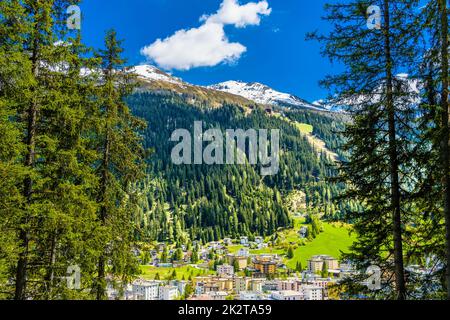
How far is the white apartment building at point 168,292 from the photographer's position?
9048cm

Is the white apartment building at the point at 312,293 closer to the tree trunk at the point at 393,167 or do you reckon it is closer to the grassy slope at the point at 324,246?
the grassy slope at the point at 324,246

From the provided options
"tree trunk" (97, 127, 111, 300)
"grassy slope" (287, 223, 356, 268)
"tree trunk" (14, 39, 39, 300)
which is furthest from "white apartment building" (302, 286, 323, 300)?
"tree trunk" (14, 39, 39, 300)

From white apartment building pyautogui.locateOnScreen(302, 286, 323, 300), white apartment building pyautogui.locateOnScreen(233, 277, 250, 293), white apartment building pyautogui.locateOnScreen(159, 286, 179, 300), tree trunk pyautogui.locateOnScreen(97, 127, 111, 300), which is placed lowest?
white apartment building pyautogui.locateOnScreen(233, 277, 250, 293)

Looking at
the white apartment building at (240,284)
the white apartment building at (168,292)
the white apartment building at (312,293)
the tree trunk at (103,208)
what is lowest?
the white apartment building at (240,284)

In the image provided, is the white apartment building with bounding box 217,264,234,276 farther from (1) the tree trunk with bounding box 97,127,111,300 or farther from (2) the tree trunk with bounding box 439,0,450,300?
(2) the tree trunk with bounding box 439,0,450,300

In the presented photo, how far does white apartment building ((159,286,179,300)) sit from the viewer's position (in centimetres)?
9048

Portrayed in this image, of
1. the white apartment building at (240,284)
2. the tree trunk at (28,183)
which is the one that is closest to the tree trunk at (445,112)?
the tree trunk at (28,183)

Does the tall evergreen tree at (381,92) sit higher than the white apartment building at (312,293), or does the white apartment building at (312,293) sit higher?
the tall evergreen tree at (381,92)

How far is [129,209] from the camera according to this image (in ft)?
55.0

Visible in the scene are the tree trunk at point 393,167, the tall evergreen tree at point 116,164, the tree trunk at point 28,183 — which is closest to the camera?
the tree trunk at point 393,167

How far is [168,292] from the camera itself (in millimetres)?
92188

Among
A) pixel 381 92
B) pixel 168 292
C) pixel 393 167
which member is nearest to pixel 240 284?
pixel 168 292
